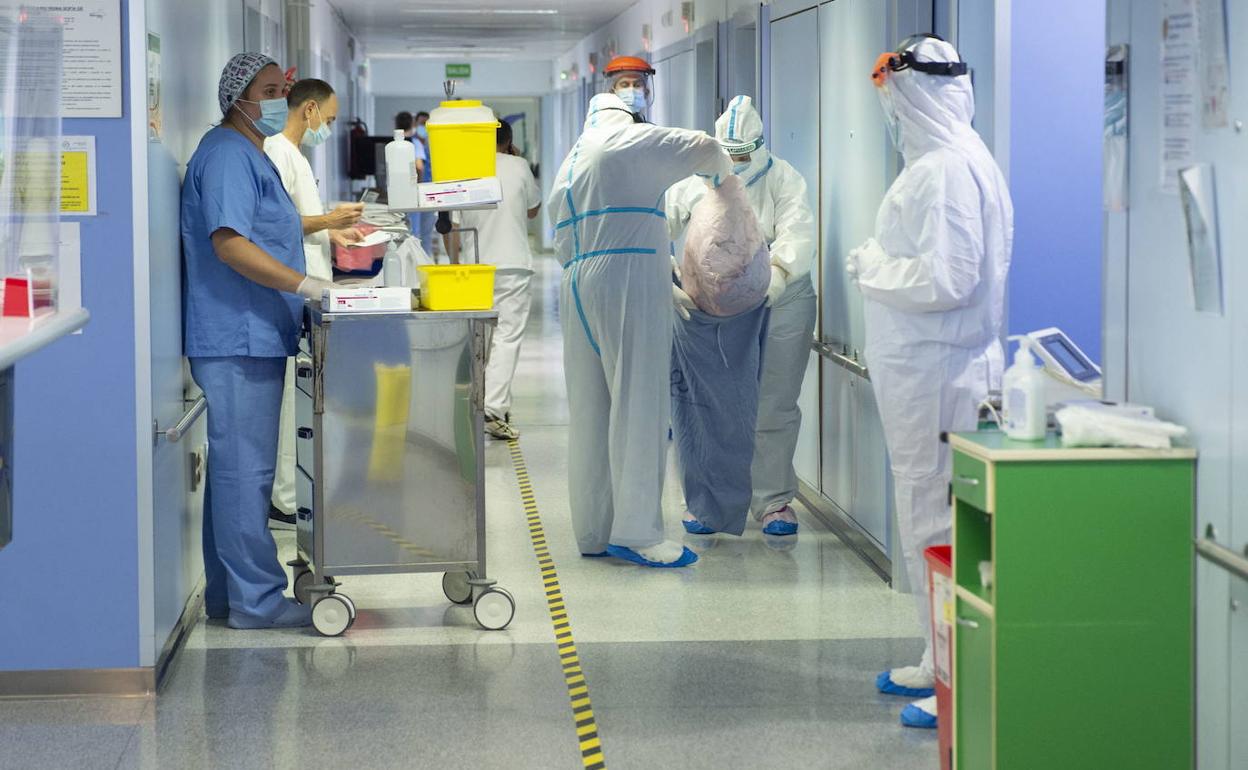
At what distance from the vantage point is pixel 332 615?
4.19m

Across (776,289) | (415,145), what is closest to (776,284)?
(776,289)

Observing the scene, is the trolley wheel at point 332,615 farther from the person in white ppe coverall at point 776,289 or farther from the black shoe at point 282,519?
the person in white ppe coverall at point 776,289

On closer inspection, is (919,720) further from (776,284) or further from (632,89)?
(632,89)

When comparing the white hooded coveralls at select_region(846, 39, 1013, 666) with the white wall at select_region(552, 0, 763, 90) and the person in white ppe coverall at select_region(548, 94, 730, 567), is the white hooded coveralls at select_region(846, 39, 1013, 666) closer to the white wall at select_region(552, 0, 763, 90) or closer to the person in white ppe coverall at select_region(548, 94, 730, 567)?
the person in white ppe coverall at select_region(548, 94, 730, 567)

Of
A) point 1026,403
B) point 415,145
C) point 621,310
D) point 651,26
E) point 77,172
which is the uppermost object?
point 651,26

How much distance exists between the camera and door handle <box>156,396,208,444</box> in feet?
12.2

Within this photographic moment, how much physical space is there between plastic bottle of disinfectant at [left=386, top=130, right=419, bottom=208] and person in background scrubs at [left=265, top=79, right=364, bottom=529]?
1.02 metres

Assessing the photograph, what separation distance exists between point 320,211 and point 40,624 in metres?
2.24

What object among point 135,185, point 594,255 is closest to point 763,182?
point 594,255

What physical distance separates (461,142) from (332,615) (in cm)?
139

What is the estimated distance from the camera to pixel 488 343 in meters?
4.18

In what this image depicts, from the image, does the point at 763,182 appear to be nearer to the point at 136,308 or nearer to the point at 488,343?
the point at 488,343

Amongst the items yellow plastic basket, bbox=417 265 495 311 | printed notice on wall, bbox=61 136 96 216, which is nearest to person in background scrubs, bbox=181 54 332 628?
yellow plastic basket, bbox=417 265 495 311

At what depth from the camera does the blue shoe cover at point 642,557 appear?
5039 millimetres
